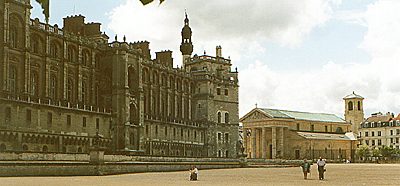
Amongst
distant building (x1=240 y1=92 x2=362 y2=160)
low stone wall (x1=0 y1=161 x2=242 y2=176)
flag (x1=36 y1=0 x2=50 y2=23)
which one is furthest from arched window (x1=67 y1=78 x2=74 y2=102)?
flag (x1=36 y1=0 x2=50 y2=23)

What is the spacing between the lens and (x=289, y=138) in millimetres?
134125

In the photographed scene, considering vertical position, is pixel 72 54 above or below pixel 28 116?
above

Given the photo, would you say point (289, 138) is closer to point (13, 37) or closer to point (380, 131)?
point (380, 131)

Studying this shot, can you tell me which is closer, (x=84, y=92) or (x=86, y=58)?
(x=84, y=92)

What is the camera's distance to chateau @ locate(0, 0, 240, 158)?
61969 millimetres

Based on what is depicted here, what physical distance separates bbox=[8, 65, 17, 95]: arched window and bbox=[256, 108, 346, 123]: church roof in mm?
78757

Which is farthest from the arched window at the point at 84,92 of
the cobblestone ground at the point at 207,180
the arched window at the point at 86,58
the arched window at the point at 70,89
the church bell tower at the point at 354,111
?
the church bell tower at the point at 354,111

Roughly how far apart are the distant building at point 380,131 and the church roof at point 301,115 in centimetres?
876

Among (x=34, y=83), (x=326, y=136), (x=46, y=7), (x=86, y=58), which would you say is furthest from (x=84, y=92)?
(x=326, y=136)

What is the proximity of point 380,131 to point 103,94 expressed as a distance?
9891cm

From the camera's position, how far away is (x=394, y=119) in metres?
156

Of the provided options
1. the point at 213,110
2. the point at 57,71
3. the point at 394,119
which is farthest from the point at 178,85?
the point at 394,119

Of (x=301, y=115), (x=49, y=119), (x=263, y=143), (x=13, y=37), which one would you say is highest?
(x=13, y=37)

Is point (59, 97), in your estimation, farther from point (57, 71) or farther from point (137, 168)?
point (137, 168)
